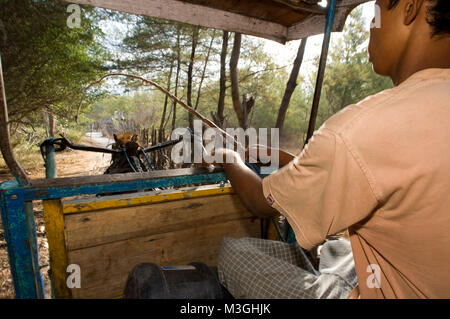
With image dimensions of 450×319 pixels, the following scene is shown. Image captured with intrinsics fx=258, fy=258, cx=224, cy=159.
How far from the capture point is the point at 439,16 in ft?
2.56

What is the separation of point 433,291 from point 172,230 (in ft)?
3.82

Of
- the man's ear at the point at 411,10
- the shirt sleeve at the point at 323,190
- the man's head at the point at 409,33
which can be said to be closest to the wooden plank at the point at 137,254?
the shirt sleeve at the point at 323,190

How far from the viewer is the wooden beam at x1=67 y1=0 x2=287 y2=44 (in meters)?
1.86

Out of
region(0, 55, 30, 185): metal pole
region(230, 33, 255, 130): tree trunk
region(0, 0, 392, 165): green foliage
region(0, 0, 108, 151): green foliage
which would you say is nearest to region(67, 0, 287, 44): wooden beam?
region(0, 55, 30, 185): metal pole

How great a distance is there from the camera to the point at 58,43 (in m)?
9.00

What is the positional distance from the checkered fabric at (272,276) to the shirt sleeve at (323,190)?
1.05ft

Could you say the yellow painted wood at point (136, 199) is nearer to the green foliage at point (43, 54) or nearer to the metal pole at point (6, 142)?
the metal pole at point (6, 142)

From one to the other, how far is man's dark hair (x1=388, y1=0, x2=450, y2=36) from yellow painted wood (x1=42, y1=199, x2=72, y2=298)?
159 centimetres

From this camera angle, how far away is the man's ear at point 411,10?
82 centimetres

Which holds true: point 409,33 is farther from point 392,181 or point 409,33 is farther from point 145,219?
point 145,219

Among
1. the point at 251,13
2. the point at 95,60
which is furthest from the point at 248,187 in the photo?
the point at 95,60

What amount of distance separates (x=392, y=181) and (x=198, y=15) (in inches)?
81.3

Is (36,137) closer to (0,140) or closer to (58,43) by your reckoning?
(58,43)

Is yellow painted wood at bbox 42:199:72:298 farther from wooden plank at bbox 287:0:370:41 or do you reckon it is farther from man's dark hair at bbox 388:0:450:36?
wooden plank at bbox 287:0:370:41
